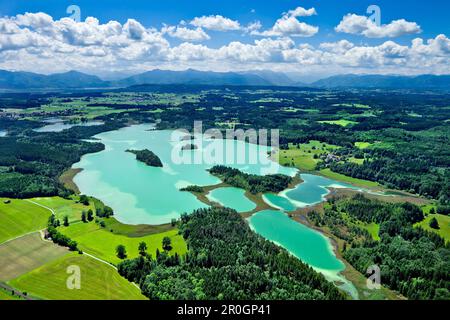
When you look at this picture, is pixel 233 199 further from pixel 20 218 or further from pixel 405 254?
pixel 20 218

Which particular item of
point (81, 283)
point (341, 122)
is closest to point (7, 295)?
point (81, 283)

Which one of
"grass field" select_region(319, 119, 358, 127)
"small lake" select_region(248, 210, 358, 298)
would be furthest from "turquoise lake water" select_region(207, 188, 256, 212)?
"grass field" select_region(319, 119, 358, 127)

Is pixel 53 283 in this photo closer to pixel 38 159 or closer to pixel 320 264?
pixel 320 264

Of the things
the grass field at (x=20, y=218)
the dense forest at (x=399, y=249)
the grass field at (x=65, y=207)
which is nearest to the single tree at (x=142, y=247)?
the grass field at (x=65, y=207)

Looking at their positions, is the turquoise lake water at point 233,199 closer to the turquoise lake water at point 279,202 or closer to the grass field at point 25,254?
the turquoise lake water at point 279,202
